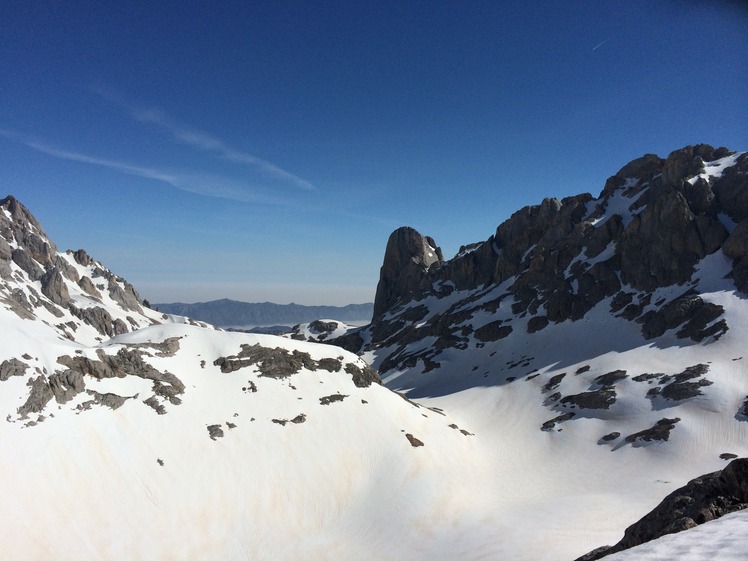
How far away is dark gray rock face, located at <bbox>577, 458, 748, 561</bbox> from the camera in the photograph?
12703 mm

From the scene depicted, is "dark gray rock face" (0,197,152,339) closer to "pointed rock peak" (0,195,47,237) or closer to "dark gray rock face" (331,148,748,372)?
"pointed rock peak" (0,195,47,237)

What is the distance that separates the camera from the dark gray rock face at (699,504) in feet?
41.7

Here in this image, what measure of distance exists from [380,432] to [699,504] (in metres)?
51.3

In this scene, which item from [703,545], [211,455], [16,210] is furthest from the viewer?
[16,210]

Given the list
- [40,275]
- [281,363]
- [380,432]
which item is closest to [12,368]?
[281,363]

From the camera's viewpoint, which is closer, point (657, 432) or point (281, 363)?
point (657, 432)

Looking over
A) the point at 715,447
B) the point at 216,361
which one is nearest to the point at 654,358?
the point at 715,447

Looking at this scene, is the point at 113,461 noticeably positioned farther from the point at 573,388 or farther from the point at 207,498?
the point at 573,388

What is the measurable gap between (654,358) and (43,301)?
613 ft

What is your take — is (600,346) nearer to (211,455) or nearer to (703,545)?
(211,455)

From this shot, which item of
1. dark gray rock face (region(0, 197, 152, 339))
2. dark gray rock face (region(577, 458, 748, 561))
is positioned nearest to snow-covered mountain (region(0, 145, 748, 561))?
dark gray rock face (region(577, 458, 748, 561))

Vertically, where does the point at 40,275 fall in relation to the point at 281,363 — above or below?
above

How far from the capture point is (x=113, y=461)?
43562mm

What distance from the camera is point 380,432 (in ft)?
202
